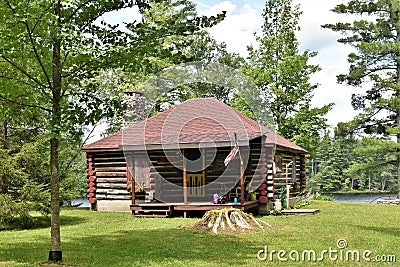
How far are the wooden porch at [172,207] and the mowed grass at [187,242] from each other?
132 cm

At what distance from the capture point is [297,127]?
33.6 meters

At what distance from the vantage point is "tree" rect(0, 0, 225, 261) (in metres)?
8.91

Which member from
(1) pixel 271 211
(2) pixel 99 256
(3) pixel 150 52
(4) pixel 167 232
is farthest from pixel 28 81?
(1) pixel 271 211

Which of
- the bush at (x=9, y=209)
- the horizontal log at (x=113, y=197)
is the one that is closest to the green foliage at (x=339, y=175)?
the horizontal log at (x=113, y=197)

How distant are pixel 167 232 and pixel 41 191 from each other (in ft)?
18.9

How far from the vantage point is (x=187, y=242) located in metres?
12.5

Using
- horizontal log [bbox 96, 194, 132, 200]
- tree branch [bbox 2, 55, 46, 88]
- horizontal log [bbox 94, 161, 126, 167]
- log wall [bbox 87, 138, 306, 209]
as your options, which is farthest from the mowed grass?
horizontal log [bbox 94, 161, 126, 167]

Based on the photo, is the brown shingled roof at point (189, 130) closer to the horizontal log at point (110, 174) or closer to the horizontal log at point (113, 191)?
the horizontal log at point (110, 174)

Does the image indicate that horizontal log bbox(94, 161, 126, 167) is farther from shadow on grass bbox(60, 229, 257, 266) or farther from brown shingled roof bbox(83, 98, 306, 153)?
shadow on grass bbox(60, 229, 257, 266)

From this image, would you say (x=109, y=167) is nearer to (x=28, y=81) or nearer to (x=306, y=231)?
(x=306, y=231)

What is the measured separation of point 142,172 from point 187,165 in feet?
6.94

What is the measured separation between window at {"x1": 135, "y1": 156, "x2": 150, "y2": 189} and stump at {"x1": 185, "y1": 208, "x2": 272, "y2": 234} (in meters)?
6.66

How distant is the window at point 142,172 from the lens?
21328mm

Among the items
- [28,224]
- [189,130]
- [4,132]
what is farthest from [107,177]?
[4,132]
